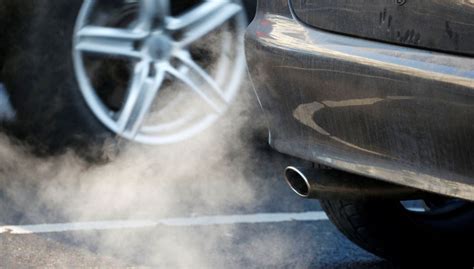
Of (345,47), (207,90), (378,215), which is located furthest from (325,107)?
(207,90)

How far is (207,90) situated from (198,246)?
0.80 m

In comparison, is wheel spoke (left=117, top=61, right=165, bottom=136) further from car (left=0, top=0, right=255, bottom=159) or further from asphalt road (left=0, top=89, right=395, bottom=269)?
asphalt road (left=0, top=89, right=395, bottom=269)

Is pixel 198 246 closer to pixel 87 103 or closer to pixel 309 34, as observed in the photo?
pixel 87 103

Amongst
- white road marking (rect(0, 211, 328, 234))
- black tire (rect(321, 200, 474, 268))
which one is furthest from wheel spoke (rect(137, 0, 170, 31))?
black tire (rect(321, 200, 474, 268))

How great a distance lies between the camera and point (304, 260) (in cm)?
378

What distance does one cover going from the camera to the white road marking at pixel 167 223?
3.98 meters

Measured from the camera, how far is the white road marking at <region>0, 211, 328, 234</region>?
13.1 ft

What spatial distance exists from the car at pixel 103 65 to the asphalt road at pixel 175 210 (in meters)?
0.12

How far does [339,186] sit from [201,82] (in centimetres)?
157

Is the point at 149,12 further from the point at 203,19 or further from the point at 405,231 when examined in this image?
the point at 405,231

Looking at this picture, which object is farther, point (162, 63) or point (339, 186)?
point (162, 63)

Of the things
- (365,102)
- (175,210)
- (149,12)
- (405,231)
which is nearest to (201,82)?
(149,12)

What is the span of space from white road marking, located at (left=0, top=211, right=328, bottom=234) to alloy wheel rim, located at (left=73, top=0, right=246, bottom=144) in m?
0.44

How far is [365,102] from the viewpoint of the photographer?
107 inches
